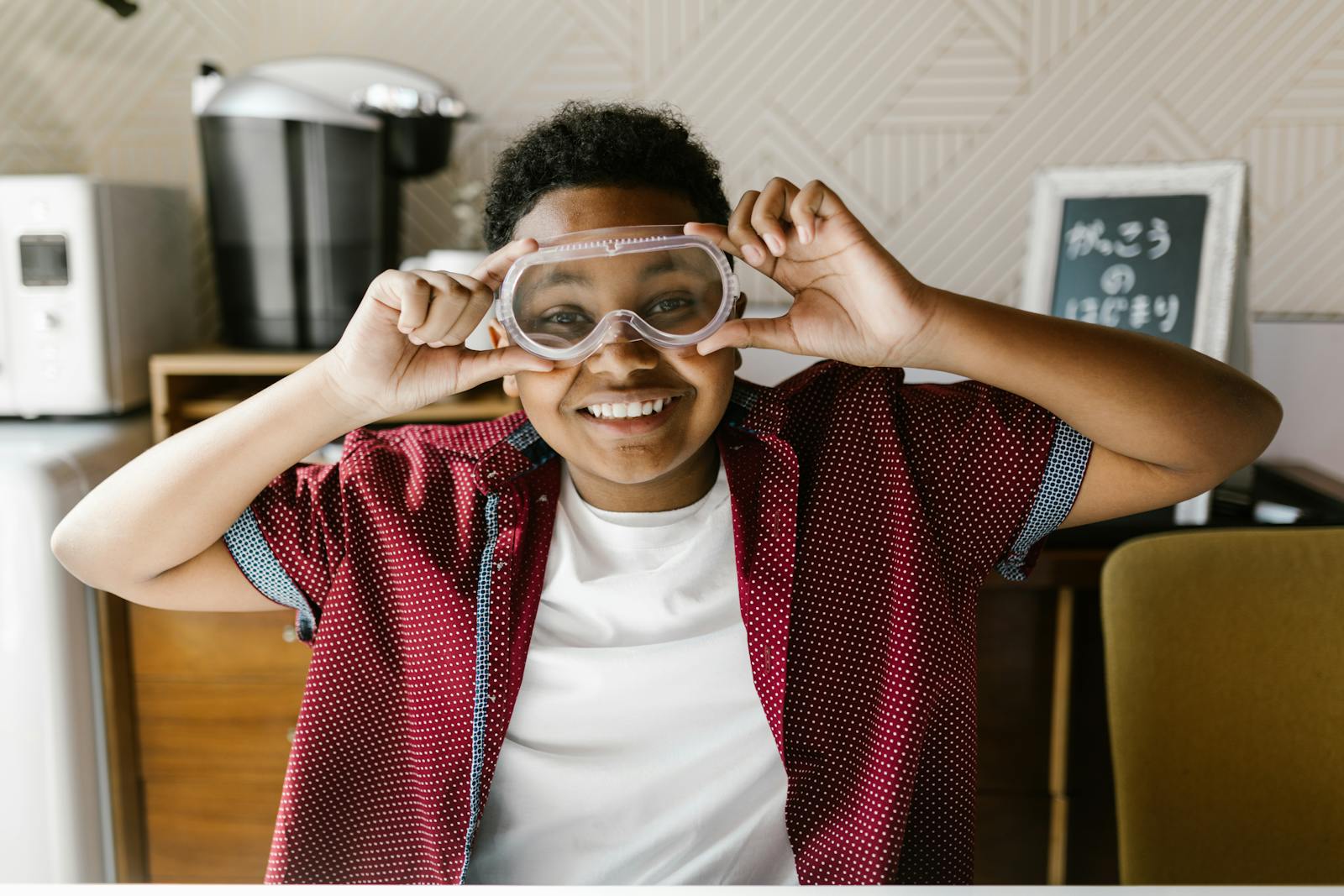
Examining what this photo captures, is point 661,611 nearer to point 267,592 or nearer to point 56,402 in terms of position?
point 267,592

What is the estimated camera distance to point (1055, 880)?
1.82 metres

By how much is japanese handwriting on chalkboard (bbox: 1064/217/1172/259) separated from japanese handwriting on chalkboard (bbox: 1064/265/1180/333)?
0.03 m

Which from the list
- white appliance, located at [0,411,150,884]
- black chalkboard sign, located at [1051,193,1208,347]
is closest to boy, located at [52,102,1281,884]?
white appliance, located at [0,411,150,884]

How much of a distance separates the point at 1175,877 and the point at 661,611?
694mm

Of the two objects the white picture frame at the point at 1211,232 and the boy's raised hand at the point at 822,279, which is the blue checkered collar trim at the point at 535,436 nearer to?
the boy's raised hand at the point at 822,279

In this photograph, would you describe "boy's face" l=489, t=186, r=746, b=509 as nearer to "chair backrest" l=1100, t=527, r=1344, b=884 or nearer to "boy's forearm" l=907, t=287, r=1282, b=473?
"boy's forearm" l=907, t=287, r=1282, b=473

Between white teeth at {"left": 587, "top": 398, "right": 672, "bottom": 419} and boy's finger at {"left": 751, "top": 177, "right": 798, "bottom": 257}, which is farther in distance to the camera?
white teeth at {"left": 587, "top": 398, "right": 672, "bottom": 419}

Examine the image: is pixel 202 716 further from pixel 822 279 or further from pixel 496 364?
pixel 822 279

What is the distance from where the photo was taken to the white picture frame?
178cm

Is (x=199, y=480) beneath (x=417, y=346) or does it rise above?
beneath

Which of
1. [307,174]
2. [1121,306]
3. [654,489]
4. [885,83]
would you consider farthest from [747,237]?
[885,83]

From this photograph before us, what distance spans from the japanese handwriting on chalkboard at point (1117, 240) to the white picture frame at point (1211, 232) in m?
0.05

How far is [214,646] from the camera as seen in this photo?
1.93 metres

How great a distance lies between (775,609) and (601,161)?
527mm
